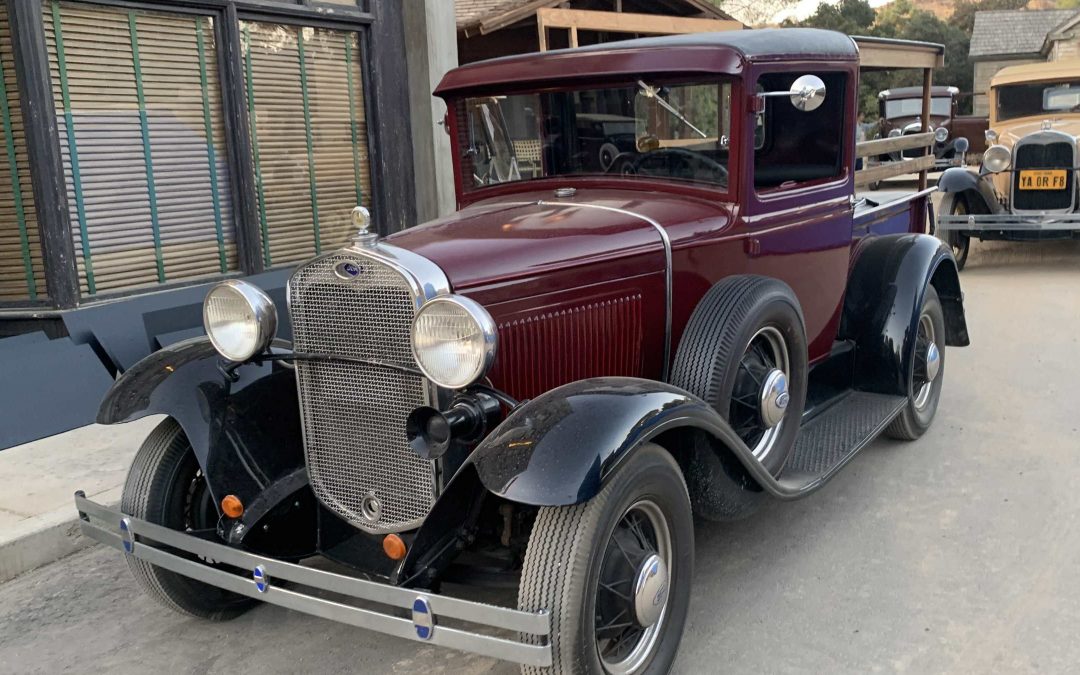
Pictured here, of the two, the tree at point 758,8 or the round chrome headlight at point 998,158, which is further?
the tree at point 758,8

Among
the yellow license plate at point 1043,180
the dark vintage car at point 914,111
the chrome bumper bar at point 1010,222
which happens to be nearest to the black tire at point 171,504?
the chrome bumper bar at point 1010,222

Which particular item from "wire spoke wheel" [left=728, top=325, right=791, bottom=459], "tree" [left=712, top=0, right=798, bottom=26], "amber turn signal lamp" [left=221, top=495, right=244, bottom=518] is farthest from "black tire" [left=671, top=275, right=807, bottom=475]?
"tree" [left=712, top=0, right=798, bottom=26]

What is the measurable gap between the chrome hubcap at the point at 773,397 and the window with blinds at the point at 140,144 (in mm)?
4136

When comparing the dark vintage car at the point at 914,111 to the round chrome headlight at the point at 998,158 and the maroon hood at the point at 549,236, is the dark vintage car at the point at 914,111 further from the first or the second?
the maroon hood at the point at 549,236

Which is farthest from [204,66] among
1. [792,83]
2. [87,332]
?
[792,83]

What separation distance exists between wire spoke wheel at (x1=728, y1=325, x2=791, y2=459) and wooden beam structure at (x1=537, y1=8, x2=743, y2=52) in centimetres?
417

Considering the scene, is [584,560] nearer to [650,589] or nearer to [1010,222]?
[650,589]

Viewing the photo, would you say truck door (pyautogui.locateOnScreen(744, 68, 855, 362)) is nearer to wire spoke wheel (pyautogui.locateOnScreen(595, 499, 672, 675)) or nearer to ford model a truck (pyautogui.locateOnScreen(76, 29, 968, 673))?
ford model a truck (pyautogui.locateOnScreen(76, 29, 968, 673))

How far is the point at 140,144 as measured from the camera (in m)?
5.82

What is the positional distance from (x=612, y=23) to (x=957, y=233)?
4.13m

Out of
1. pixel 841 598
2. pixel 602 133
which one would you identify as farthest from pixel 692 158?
pixel 841 598

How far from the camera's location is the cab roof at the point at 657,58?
3.39 metres

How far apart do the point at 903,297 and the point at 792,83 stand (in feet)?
4.27

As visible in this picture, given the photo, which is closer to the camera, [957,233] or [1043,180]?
[1043,180]
